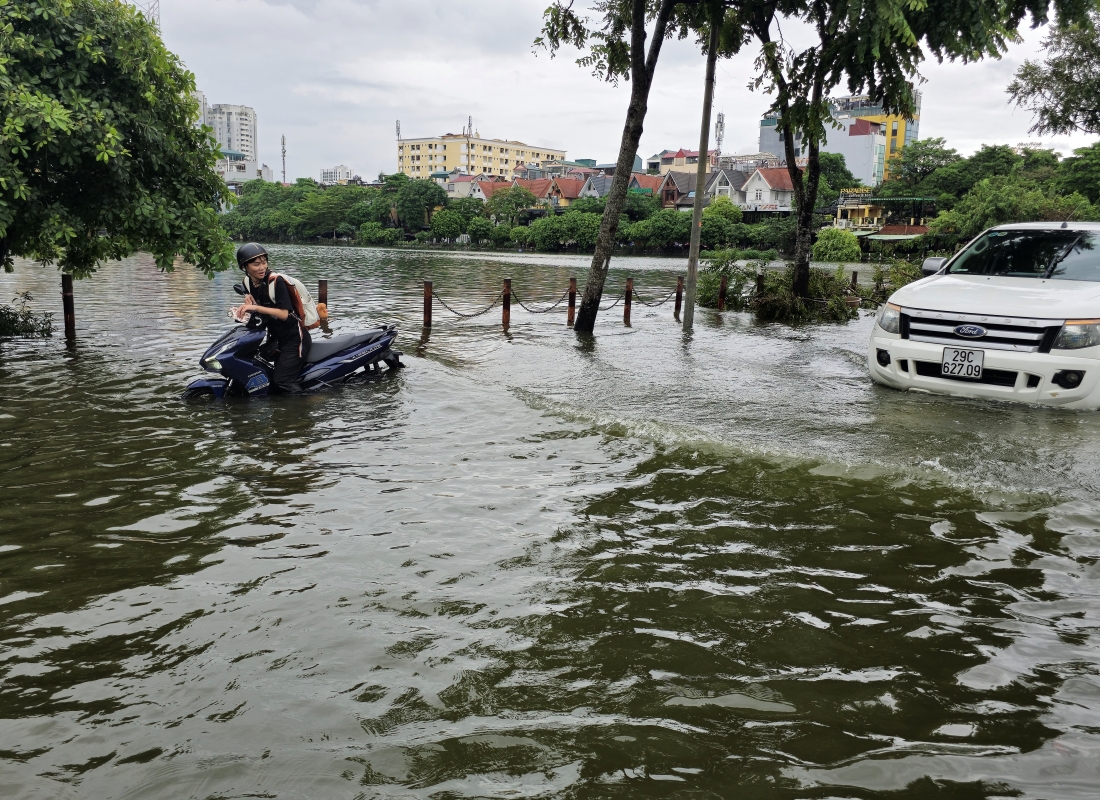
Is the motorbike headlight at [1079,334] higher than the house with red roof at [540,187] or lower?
lower

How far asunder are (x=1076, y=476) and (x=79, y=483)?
744 cm

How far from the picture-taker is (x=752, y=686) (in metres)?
3.20

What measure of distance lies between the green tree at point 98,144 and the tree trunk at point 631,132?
7.11 meters

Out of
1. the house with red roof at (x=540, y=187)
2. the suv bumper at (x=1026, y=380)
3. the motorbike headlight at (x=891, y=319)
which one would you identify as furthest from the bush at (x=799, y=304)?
the house with red roof at (x=540, y=187)

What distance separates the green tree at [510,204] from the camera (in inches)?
3782

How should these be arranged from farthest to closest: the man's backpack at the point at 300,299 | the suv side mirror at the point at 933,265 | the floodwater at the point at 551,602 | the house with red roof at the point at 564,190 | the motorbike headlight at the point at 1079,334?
the house with red roof at the point at 564,190
the suv side mirror at the point at 933,265
the man's backpack at the point at 300,299
the motorbike headlight at the point at 1079,334
the floodwater at the point at 551,602

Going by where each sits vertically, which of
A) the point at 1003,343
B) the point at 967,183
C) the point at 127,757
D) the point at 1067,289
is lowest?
the point at 127,757

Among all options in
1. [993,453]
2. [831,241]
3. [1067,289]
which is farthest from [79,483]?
[831,241]

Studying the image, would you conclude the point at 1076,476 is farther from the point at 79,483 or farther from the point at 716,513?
the point at 79,483

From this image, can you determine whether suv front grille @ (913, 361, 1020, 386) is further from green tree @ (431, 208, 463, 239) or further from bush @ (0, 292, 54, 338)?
green tree @ (431, 208, 463, 239)

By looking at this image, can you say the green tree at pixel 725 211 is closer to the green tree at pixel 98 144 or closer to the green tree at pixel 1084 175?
the green tree at pixel 1084 175

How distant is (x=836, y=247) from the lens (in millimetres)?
54312

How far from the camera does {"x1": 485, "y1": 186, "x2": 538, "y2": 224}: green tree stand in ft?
315

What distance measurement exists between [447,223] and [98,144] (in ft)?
284
